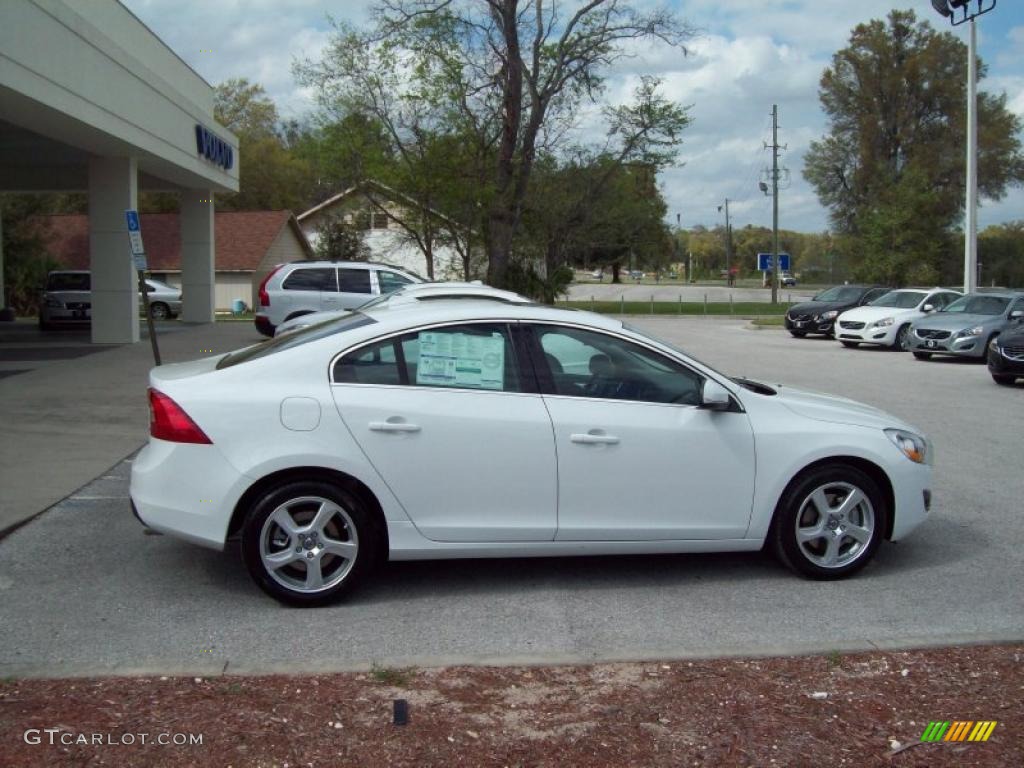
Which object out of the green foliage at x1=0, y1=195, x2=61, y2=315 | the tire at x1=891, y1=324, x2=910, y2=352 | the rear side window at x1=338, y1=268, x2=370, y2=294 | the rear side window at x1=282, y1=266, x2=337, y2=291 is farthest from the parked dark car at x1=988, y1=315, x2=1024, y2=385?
the green foliage at x1=0, y1=195, x2=61, y2=315

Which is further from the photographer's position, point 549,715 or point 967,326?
point 967,326

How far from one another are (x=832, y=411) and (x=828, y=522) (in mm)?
651

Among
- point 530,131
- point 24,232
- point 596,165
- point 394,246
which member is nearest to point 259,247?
point 394,246

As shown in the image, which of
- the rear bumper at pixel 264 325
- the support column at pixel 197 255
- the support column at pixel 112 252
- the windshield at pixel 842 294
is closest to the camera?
the rear bumper at pixel 264 325

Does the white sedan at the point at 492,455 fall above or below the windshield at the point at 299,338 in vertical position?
below

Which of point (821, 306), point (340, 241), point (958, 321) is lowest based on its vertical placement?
point (958, 321)

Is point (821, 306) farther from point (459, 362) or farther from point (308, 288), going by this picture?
point (459, 362)

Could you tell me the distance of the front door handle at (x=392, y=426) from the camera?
5.09m

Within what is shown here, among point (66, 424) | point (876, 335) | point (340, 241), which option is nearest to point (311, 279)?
point (66, 424)

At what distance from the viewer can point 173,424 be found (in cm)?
507

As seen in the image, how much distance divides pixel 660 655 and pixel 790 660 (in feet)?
1.91

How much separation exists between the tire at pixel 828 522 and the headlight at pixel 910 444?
29 centimetres

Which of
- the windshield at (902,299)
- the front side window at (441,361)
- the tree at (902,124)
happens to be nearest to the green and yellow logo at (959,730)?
the front side window at (441,361)

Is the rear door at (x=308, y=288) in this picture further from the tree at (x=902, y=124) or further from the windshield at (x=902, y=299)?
the tree at (x=902, y=124)
